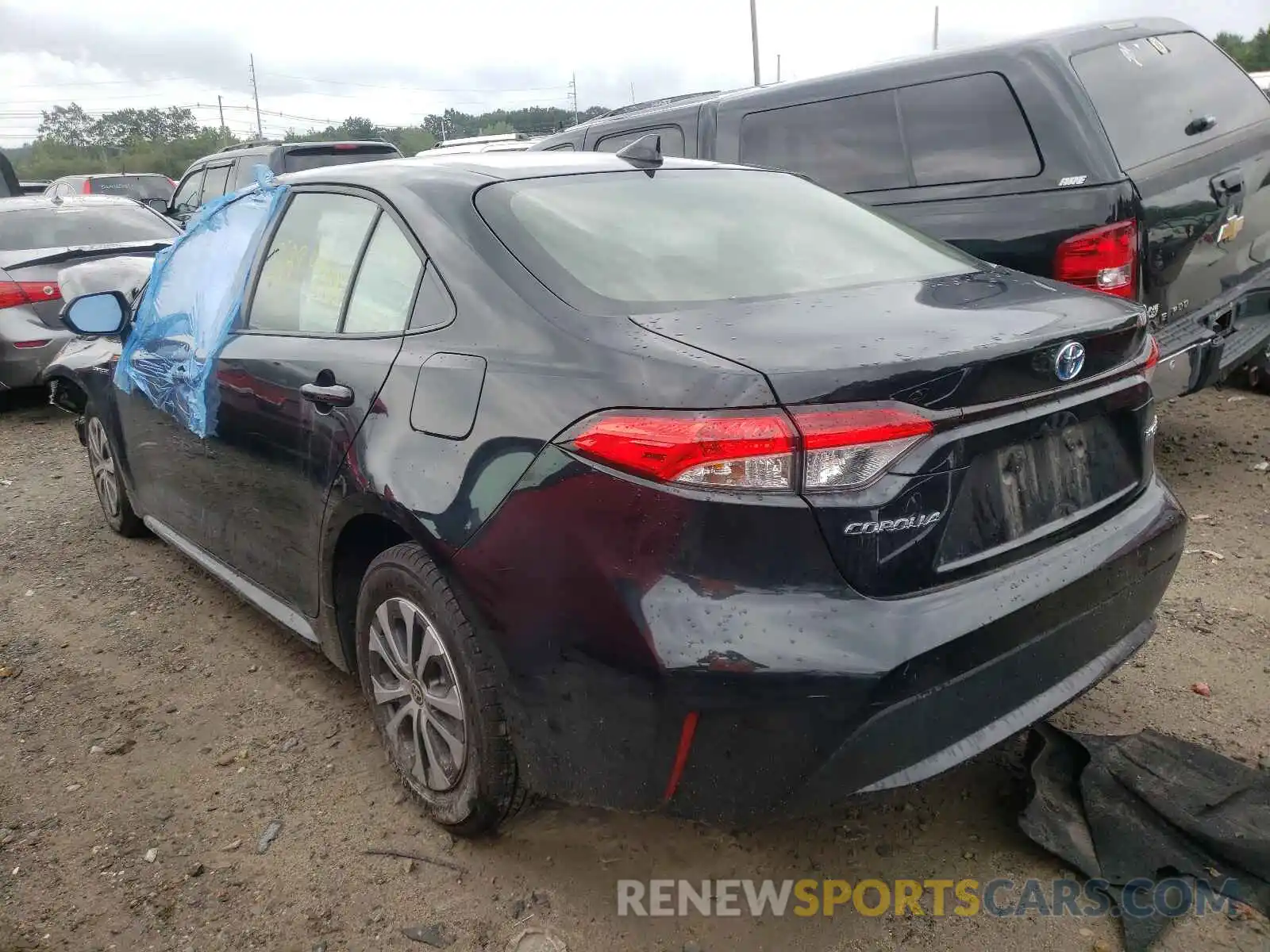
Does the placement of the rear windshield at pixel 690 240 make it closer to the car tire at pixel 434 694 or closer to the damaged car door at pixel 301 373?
the damaged car door at pixel 301 373

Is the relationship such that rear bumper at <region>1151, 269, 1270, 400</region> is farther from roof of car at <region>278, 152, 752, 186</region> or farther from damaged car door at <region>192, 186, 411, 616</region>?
damaged car door at <region>192, 186, 411, 616</region>

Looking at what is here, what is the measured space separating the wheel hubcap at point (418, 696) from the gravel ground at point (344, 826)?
7.5 inches

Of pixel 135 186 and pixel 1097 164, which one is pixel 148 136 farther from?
pixel 1097 164

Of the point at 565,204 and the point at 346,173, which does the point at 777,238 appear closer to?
the point at 565,204

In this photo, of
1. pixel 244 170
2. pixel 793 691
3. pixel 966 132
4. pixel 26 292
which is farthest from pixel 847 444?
pixel 244 170

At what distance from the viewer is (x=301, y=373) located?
9.23 feet

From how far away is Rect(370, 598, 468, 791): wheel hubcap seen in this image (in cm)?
242

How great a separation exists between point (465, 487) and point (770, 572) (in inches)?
27.5

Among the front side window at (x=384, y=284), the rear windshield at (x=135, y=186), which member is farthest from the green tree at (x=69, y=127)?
the front side window at (x=384, y=284)

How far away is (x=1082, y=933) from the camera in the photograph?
7.07ft

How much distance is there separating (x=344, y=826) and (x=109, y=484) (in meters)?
2.83

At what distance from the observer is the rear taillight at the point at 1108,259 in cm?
395

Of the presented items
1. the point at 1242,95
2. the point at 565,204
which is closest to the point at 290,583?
the point at 565,204

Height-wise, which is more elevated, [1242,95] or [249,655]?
[1242,95]
